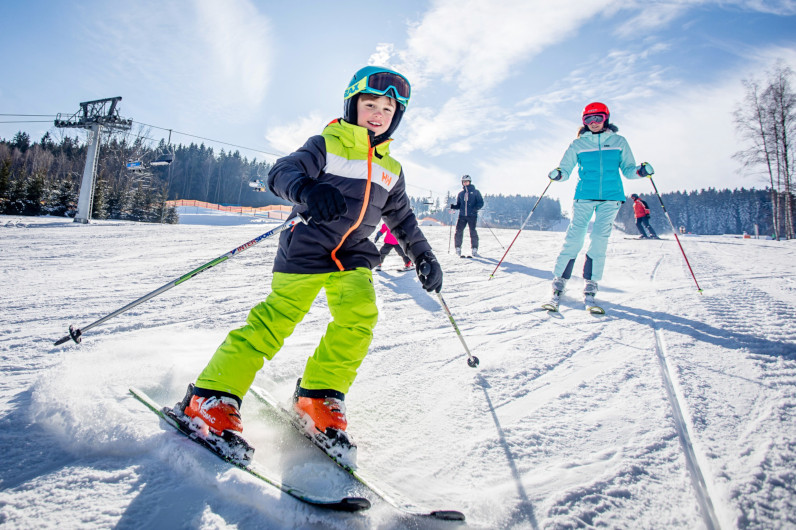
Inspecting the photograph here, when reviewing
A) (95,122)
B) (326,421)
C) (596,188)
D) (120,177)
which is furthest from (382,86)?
(120,177)

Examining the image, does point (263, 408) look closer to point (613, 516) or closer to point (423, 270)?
point (423, 270)

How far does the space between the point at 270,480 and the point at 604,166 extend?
4441 mm

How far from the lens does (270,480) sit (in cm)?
120

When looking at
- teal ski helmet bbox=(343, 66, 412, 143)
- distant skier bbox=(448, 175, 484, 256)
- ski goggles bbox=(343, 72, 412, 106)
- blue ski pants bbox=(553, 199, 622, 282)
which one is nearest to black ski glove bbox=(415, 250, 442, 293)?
teal ski helmet bbox=(343, 66, 412, 143)

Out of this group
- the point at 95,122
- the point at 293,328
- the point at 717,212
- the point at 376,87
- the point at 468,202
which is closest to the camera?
the point at 293,328

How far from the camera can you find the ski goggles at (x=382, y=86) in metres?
2.01

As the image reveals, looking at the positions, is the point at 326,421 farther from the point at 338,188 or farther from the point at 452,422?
the point at 338,188

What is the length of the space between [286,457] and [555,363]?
1799 mm

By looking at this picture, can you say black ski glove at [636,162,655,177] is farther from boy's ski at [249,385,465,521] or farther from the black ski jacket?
the black ski jacket

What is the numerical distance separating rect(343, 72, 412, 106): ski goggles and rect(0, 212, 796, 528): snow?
5.62 feet

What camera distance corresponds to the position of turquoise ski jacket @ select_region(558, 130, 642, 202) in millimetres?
4023

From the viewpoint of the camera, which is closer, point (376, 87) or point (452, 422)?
point (452, 422)

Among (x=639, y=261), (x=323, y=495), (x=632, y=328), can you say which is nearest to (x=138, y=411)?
(x=323, y=495)

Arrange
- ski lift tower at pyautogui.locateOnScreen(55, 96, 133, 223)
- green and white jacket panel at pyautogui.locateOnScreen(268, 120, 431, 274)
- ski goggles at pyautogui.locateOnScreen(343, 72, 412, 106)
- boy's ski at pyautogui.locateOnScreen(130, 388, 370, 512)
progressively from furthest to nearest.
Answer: ski lift tower at pyautogui.locateOnScreen(55, 96, 133, 223)
ski goggles at pyautogui.locateOnScreen(343, 72, 412, 106)
green and white jacket panel at pyautogui.locateOnScreen(268, 120, 431, 274)
boy's ski at pyautogui.locateOnScreen(130, 388, 370, 512)
